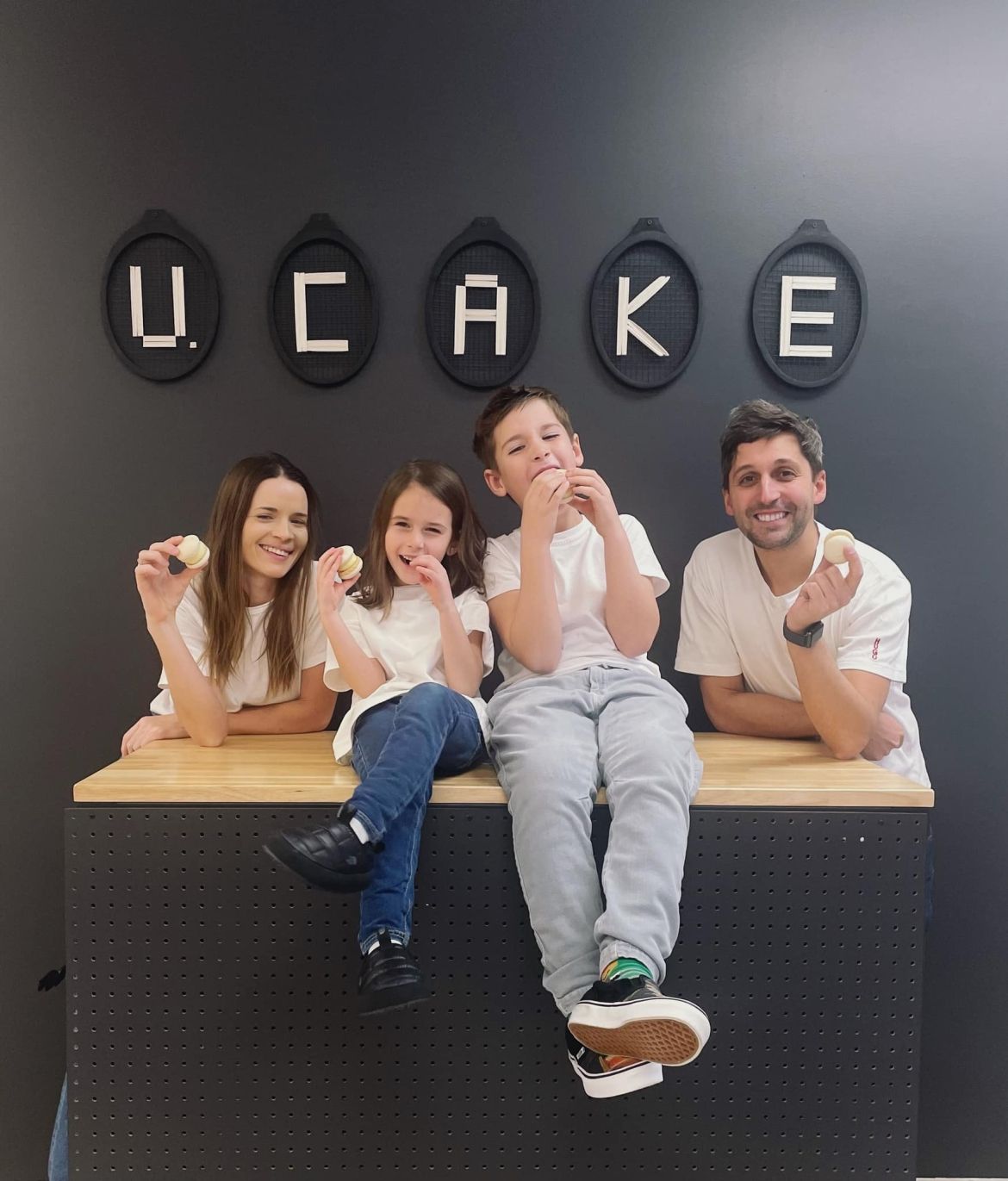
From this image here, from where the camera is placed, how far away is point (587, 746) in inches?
68.3

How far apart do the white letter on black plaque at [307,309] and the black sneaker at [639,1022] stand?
1575 millimetres

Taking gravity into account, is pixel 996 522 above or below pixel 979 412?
below

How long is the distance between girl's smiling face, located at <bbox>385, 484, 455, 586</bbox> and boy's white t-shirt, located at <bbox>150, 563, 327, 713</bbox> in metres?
Answer: 0.21

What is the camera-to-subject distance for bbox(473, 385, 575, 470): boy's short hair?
207 centimetres

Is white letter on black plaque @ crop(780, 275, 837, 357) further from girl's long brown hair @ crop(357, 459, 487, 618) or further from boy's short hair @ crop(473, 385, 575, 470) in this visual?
girl's long brown hair @ crop(357, 459, 487, 618)

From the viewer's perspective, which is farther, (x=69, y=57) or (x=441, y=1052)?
(x=69, y=57)

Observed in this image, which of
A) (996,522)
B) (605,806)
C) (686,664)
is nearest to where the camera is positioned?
(605,806)

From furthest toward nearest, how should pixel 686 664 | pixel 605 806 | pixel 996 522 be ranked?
pixel 996 522
pixel 686 664
pixel 605 806

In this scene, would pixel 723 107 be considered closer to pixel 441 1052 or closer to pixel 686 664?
pixel 686 664

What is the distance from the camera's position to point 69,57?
224cm

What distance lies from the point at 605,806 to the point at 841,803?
44cm

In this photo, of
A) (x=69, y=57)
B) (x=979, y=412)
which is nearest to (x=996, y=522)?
(x=979, y=412)

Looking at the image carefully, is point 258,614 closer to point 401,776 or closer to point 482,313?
point 401,776

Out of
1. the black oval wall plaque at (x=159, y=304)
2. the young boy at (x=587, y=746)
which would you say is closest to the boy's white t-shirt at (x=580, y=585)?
the young boy at (x=587, y=746)
